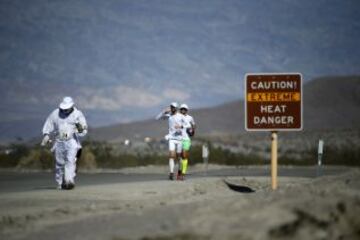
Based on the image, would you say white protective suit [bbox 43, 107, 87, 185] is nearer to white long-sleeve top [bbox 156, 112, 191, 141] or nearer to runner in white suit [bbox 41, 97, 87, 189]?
runner in white suit [bbox 41, 97, 87, 189]

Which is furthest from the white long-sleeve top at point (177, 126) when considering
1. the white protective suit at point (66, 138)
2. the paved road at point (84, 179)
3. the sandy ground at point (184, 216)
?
the sandy ground at point (184, 216)

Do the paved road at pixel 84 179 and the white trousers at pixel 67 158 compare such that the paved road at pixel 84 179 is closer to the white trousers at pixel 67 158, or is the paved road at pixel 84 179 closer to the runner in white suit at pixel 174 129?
the white trousers at pixel 67 158

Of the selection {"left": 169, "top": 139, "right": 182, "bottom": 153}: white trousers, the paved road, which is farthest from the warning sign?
{"left": 169, "top": 139, "right": 182, "bottom": 153}: white trousers

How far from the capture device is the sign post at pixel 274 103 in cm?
1939

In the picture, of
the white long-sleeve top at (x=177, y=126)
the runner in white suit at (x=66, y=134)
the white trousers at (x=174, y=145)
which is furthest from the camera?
the white trousers at (x=174, y=145)

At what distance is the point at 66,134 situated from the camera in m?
21.0

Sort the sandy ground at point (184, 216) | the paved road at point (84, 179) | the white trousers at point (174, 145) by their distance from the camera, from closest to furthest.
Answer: the sandy ground at point (184, 216) → the paved road at point (84, 179) → the white trousers at point (174, 145)

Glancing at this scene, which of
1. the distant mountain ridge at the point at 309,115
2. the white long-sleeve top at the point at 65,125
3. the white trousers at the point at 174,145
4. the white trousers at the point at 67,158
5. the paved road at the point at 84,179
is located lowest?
the paved road at the point at 84,179

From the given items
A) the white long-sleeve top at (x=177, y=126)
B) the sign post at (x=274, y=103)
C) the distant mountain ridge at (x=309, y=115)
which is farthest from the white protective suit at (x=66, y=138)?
the distant mountain ridge at (x=309, y=115)

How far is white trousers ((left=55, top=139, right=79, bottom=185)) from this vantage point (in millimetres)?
20922

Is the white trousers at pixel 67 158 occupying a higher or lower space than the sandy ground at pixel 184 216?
higher

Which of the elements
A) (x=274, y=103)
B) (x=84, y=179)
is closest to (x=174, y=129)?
(x=84, y=179)

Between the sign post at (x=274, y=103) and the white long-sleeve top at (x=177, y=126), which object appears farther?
the white long-sleeve top at (x=177, y=126)

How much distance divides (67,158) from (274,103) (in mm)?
4702
